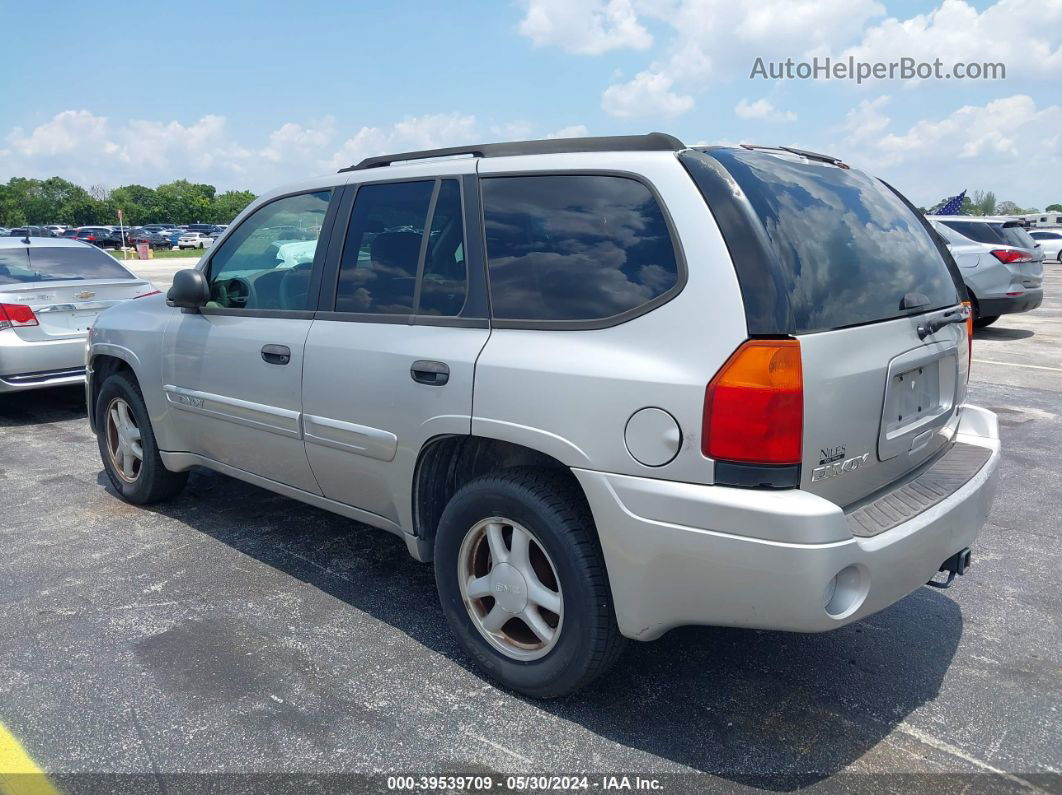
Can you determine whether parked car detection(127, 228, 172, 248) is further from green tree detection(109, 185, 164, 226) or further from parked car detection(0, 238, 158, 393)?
parked car detection(0, 238, 158, 393)

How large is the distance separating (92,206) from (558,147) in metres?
111

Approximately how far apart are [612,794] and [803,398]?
1.26 metres

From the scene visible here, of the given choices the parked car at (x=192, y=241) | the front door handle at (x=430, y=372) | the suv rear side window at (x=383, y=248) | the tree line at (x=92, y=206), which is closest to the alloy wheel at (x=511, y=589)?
the front door handle at (x=430, y=372)

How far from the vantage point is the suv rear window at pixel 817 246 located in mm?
2443

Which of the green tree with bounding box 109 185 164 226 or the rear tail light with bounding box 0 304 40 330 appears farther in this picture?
the green tree with bounding box 109 185 164 226

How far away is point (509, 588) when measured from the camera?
2.93m

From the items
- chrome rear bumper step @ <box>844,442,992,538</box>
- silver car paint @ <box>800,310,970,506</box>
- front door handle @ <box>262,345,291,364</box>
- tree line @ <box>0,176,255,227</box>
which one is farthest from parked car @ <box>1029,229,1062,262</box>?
tree line @ <box>0,176,255,227</box>

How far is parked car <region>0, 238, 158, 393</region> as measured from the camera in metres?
6.93

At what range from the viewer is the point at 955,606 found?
12.1 ft

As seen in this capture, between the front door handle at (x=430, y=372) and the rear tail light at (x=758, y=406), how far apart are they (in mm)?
1012

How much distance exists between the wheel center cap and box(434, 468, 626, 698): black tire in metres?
0.18

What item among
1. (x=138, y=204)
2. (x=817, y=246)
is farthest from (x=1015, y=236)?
(x=138, y=204)

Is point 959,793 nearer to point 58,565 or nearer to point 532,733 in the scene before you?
point 532,733

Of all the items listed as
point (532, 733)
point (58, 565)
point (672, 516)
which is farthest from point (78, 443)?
point (672, 516)
